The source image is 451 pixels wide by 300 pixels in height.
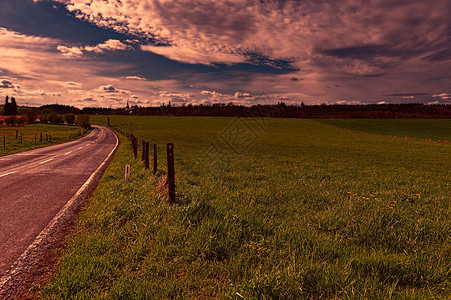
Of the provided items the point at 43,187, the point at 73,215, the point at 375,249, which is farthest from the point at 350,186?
the point at 43,187

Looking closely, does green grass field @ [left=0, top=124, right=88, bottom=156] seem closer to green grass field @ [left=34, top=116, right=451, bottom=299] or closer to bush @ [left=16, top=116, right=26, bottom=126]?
green grass field @ [left=34, top=116, right=451, bottom=299]

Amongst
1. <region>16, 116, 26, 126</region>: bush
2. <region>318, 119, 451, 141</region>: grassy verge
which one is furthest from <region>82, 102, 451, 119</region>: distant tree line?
<region>16, 116, 26, 126</region>: bush

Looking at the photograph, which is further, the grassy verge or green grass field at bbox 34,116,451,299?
the grassy verge

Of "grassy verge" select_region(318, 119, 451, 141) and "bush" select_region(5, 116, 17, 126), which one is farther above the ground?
"bush" select_region(5, 116, 17, 126)

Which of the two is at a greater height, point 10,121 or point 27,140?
point 10,121

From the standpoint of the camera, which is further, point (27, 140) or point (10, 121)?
point (10, 121)

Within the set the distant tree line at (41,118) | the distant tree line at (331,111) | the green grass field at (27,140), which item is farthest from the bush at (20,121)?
the distant tree line at (331,111)

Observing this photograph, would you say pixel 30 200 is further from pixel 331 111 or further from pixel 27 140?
pixel 331 111

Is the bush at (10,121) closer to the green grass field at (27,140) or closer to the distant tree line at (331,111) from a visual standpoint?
the green grass field at (27,140)

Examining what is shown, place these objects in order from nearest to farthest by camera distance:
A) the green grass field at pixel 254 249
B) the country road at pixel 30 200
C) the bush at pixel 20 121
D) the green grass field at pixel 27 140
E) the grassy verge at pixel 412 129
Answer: the green grass field at pixel 254 249 < the country road at pixel 30 200 < the green grass field at pixel 27 140 < the grassy verge at pixel 412 129 < the bush at pixel 20 121

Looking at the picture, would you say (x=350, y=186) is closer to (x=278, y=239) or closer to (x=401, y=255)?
(x=401, y=255)

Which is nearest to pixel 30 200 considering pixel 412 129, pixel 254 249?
pixel 254 249

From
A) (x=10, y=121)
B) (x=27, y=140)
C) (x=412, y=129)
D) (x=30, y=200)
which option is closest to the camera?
(x=30, y=200)

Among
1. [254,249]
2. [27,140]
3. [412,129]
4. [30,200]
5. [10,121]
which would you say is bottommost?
[27,140]
